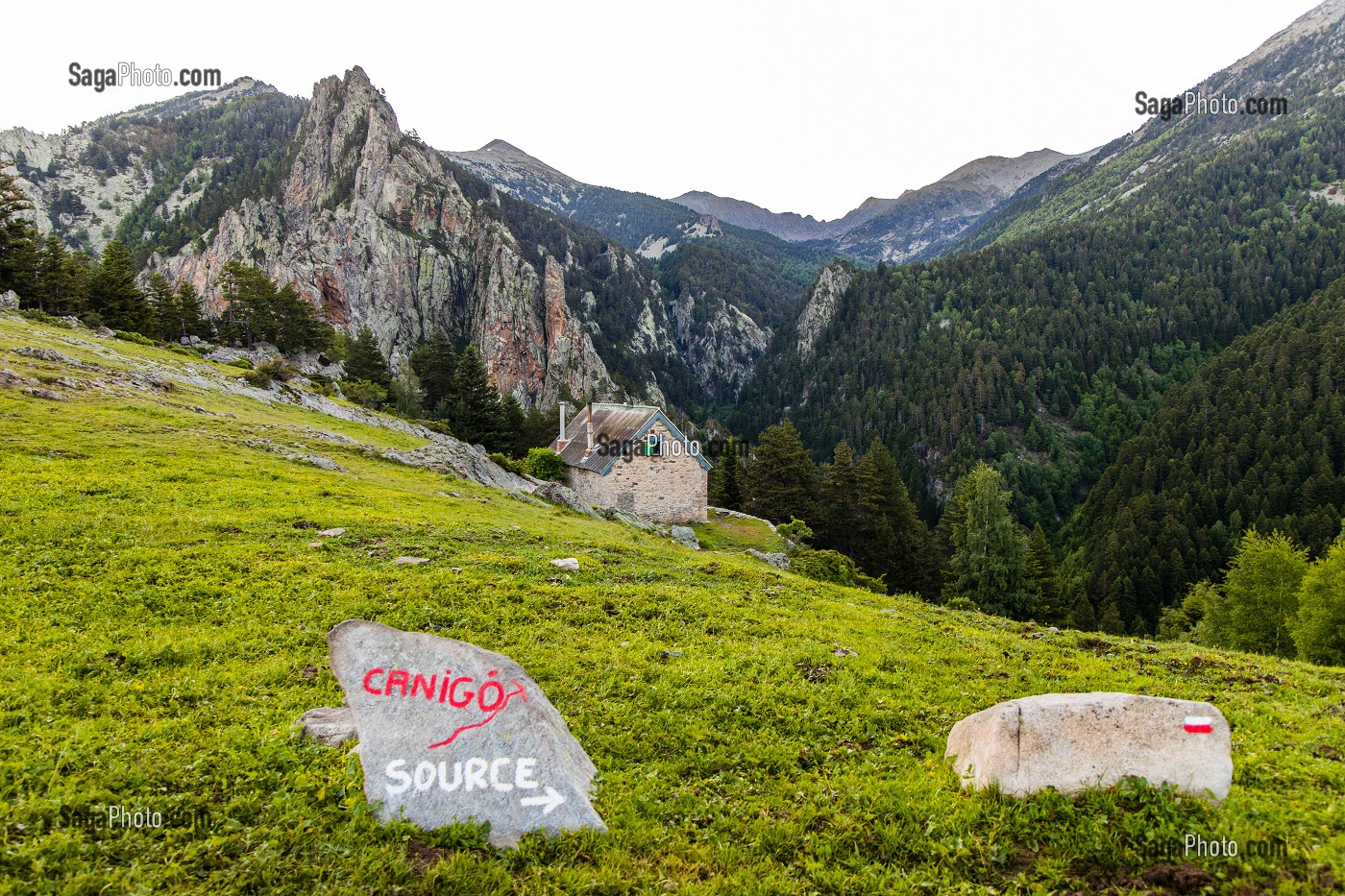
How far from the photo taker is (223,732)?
743 centimetres

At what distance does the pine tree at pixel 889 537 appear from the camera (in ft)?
183

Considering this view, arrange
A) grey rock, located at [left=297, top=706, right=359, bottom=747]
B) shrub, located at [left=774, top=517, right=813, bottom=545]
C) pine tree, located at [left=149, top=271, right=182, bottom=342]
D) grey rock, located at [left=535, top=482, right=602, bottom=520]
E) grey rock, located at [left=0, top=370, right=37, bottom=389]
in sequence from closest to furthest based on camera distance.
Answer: grey rock, located at [left=297, top=706, right=359, bottom=747], grey rock, located at [left=0, top=370, right=37, bottom=389], grey rock, located at [left=535, top=482, right=602, bottom=520], shrub, located at [left=774, top=517, right=813, bottom=545], pine tree, located at [left=149, top=271, right=182, bottom=342]

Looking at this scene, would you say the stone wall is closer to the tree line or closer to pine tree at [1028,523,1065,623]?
the tree line

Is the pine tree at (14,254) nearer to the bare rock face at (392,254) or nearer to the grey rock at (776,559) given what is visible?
the grey rock at (776,559)

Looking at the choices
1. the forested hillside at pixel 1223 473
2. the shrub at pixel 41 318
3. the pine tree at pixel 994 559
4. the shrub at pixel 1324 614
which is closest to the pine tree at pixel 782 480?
the pine tree at pixel 994 559

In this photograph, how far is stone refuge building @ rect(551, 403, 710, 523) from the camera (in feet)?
144

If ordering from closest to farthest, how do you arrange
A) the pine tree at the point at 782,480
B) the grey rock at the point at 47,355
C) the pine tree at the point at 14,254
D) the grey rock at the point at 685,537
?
the grey rock at the point at 47,355, the grey rock at the point at 685,537, the pine tree at the point at 14,254, the pine tree at the point at 782,480

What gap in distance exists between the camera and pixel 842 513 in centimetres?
5900

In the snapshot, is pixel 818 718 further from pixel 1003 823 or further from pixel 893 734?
pixel 1003 823

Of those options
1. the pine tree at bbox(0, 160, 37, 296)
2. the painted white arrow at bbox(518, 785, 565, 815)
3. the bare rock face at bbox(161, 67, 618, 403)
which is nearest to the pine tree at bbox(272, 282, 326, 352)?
the pine tree at bbox(0, 160, 37, 296)

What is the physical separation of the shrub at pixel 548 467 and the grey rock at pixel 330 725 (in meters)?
41.1

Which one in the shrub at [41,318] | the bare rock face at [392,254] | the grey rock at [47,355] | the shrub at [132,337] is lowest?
the grey rock at [47,355]

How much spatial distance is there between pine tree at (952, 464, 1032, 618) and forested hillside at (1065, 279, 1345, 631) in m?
45.3

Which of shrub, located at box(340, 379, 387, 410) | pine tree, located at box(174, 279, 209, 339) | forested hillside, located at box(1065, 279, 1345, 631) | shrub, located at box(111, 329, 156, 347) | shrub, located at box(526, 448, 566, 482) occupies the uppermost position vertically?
pine tree, located at box(174, 279, 209, 339)
